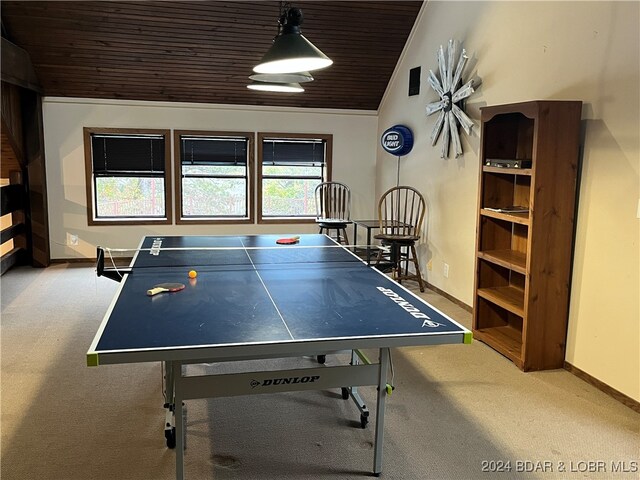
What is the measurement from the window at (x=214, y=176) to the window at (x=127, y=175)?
20cm

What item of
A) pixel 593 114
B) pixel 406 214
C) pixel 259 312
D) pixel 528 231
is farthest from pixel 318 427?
pixel 406 214

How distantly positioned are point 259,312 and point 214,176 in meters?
4.71

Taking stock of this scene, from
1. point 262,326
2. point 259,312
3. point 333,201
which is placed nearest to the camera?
point 262,326

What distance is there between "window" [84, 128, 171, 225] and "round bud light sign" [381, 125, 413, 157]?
2569mm

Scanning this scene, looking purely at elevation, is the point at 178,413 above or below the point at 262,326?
below

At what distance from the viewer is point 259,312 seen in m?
2.24

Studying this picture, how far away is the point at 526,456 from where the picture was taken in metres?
2.53

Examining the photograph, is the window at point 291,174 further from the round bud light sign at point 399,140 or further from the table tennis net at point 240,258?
the table tennis net at point 240,258

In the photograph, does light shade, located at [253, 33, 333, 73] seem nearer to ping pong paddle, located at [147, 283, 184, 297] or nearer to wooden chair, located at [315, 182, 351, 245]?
ping pong paddle, located at [147, 283, 184, 297]

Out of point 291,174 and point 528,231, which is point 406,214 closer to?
point 291,174

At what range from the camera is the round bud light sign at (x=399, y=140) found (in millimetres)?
5815

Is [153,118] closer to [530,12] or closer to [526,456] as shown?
[530,12]

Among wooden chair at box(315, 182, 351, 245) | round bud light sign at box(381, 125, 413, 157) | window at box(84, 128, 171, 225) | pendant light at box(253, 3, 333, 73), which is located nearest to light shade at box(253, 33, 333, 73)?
pendant light at box(253, 3, 333, 73)

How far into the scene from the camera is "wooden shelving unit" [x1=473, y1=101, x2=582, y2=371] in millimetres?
3295
